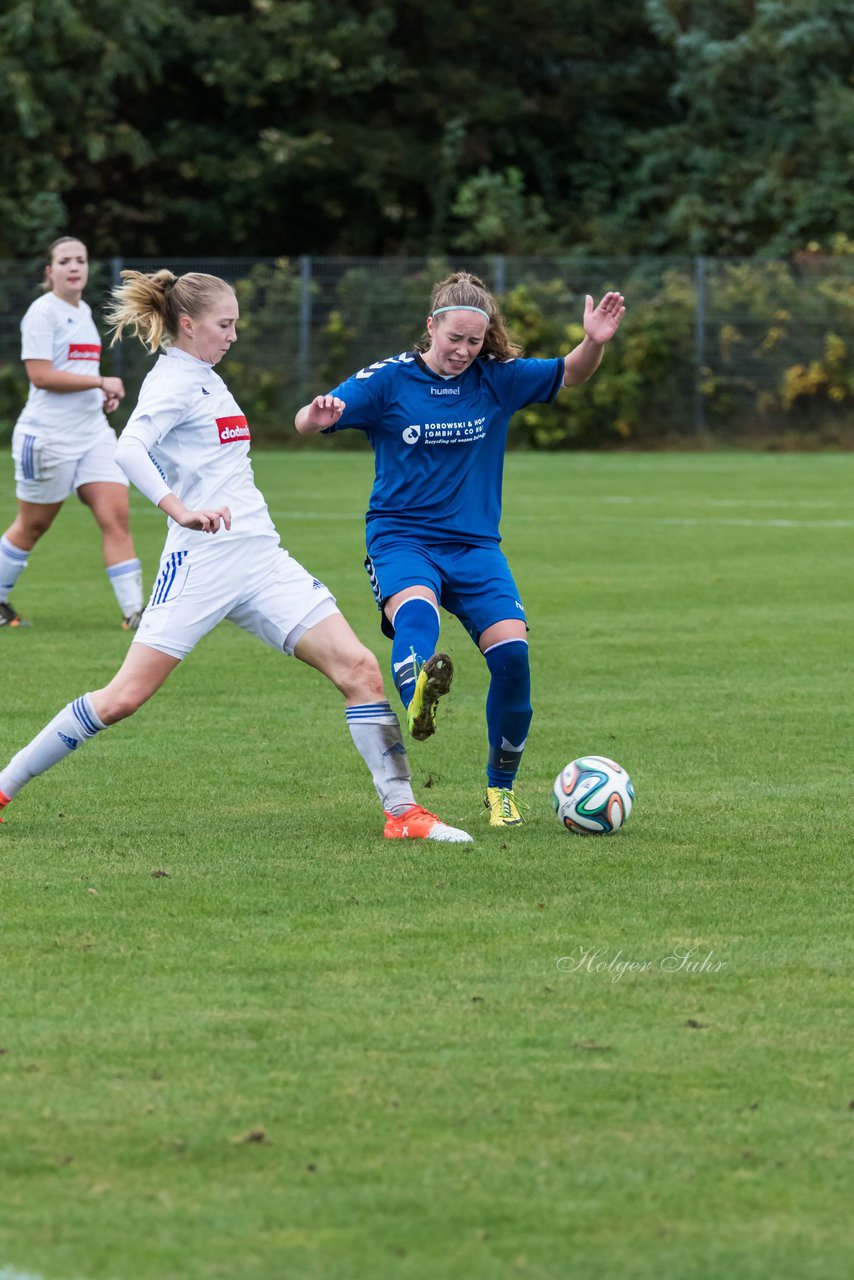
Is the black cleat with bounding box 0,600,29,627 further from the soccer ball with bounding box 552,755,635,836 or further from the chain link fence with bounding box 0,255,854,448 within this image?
the chain link fence with bounding box 0,255,854,448

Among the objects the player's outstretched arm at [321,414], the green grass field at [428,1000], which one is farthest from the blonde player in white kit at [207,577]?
the green grass field at [428,1000]

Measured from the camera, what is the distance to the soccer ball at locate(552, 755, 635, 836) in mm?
6684

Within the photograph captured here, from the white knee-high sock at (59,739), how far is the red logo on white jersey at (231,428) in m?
0.95

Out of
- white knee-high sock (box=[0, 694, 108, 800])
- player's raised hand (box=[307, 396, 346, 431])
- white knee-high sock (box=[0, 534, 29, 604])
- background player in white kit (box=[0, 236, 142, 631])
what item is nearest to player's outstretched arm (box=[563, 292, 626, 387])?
player's raised hand (box=[307, 396, 346, 431])

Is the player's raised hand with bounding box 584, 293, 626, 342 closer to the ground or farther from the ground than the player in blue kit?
farther from the ground

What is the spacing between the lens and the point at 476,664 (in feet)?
36.3

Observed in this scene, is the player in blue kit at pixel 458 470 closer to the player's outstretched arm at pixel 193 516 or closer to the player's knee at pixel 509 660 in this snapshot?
the player's knee at pixel 509 660

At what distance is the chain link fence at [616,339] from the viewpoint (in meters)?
30.0

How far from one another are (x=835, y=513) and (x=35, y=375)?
32.0ft

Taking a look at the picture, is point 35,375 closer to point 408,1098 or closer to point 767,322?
point 408,1098

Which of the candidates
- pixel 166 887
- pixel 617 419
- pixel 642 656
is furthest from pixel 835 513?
pixel 166 887

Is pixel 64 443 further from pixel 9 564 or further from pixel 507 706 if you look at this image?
pixel 507 706

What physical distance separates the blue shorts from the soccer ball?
0.58 m

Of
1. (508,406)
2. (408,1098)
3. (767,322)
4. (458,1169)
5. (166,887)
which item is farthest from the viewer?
(767,322)
